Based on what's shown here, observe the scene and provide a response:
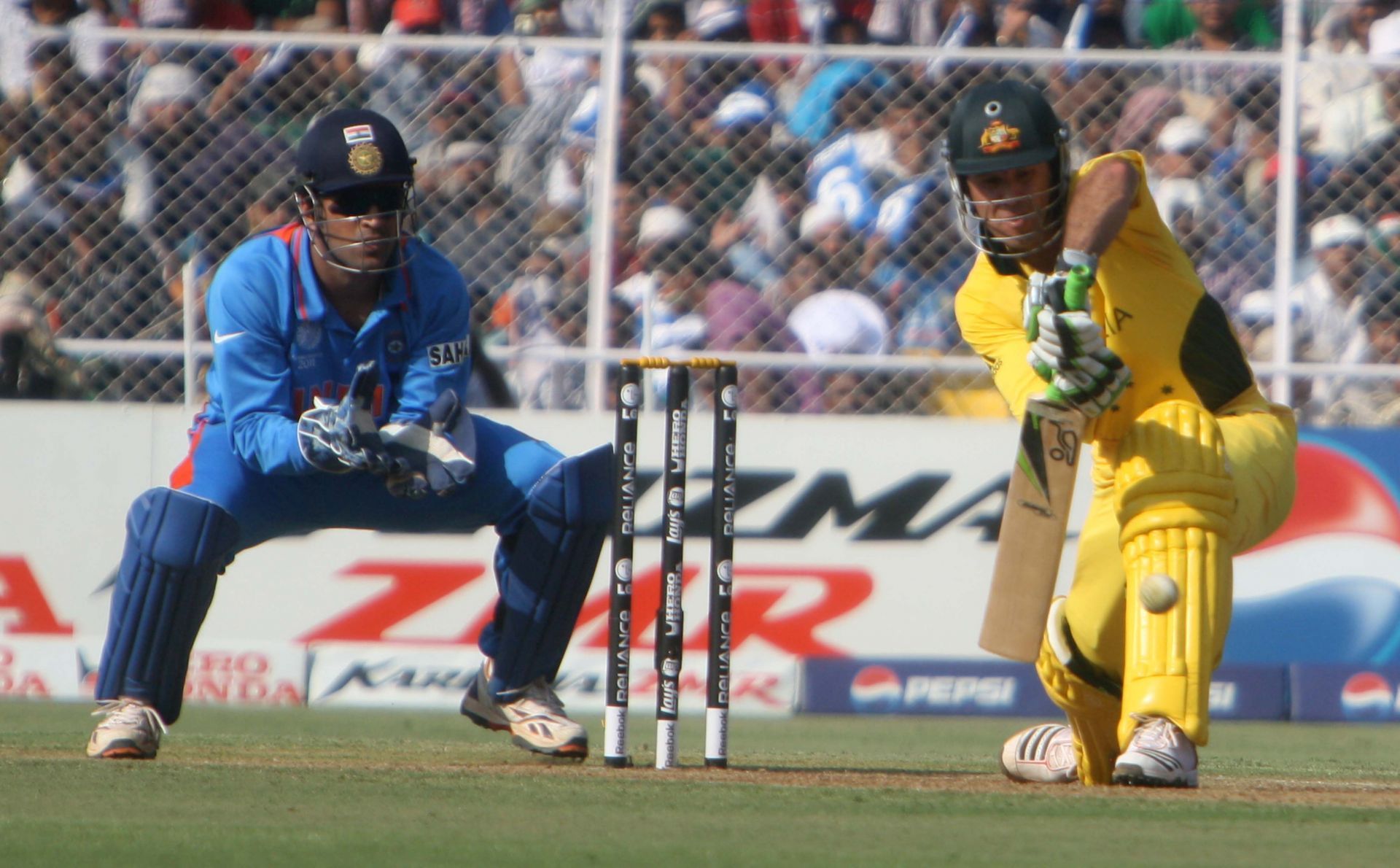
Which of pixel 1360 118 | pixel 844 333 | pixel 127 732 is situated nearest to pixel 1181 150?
pixel 1360 118

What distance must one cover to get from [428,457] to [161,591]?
2.55 ft

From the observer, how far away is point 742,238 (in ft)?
27.2

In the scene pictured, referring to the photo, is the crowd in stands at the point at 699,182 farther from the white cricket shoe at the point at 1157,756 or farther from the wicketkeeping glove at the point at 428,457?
the white cricket shoe at the point at 1157,756

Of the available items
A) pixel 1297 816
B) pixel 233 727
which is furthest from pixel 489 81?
pixel 1297 816

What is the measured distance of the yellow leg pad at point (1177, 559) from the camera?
4.04 meters

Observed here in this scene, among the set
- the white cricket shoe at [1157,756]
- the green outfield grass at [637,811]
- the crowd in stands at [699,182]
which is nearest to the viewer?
the green outfield grass at [637,811]

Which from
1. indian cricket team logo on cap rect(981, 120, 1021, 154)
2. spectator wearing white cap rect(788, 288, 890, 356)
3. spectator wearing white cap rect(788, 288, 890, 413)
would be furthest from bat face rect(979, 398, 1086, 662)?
spectator wearing white cap rect(788, 288, 890, 356)

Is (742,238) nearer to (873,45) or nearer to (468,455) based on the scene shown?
(873,45)

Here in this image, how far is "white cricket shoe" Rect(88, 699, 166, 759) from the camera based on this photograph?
4699 mm

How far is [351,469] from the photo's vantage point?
4539mm

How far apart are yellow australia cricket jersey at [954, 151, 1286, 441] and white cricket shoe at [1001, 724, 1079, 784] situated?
2.64 feet

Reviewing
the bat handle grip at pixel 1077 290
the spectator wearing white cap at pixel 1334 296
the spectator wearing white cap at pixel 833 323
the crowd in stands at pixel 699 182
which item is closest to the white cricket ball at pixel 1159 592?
the bat handle grip at pixel 1077 290

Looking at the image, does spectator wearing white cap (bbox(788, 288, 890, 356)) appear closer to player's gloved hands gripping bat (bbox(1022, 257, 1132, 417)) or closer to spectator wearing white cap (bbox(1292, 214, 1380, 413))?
spectator wearing white cap (bbox(1292, 214, 1380, 413))

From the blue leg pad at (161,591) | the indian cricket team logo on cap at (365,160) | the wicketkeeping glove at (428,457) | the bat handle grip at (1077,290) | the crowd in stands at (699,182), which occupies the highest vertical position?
the crowd in stands at (699,182)
